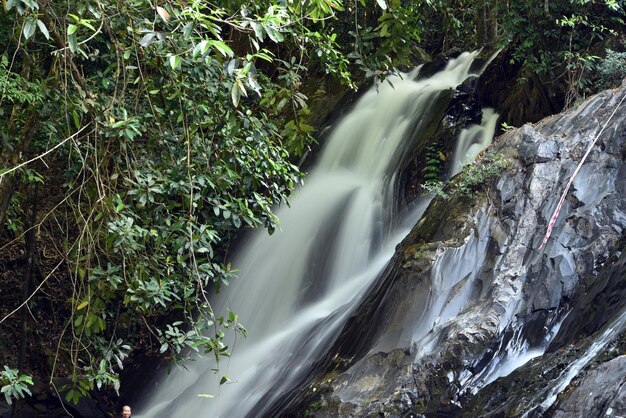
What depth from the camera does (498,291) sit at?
8148 millimetres

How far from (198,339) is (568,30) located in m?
7.57

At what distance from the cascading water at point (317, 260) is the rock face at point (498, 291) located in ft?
4.21

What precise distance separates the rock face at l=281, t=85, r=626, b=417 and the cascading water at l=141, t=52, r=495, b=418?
50.5 inches

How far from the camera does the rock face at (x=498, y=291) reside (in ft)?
24.7

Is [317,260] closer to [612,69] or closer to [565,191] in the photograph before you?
[565,191]

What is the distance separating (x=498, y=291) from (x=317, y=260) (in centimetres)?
420

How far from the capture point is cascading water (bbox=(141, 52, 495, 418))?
33.7 ft

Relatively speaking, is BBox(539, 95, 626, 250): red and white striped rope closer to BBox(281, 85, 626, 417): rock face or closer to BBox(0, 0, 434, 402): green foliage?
BBox(281, 85, 626, 417): rock face

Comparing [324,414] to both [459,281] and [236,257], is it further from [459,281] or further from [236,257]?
[236,257]

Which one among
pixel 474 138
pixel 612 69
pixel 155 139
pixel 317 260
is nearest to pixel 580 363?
pixel 155 139

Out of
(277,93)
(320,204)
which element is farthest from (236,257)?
(277,93)

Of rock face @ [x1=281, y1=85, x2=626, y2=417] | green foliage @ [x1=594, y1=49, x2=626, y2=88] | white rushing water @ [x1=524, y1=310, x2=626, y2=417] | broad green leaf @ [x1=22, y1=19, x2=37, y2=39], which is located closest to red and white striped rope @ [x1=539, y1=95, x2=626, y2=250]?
rock face @ [x1=281, y1=85, x2=626, y2=417]

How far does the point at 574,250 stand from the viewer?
8.25m

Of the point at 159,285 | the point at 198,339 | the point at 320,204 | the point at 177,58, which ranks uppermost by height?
the point at 177,58
